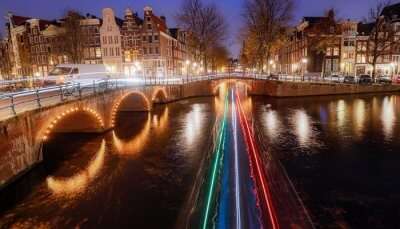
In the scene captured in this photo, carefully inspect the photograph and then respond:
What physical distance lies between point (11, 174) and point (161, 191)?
7471mm

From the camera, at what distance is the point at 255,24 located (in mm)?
53781

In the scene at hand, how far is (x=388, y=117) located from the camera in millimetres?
29922

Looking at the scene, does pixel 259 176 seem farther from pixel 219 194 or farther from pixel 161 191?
pixel 161 191

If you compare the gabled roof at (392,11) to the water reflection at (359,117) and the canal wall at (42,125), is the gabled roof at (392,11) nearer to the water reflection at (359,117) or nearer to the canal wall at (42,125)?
the water reflection at (359,117)

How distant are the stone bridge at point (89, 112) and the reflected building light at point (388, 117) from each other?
11.9m

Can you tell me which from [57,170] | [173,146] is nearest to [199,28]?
[173,146]

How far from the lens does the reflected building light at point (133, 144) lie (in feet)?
66.9

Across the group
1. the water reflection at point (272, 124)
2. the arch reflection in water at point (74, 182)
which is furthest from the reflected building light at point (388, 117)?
the arch reflection in water at point (74, 182)

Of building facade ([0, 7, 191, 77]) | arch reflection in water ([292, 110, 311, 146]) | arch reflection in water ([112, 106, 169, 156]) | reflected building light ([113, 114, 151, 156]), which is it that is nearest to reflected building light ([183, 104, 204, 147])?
arch reflection in water ([112, 106, 169, 156])

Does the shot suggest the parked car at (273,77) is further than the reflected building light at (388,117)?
Yes

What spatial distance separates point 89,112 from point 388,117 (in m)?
29.0

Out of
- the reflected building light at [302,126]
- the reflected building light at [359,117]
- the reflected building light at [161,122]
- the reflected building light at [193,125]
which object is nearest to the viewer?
the reflected building light at [302,126]

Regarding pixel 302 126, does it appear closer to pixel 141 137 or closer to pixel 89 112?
pixel 141 137

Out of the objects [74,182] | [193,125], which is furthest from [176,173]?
[193,125]
